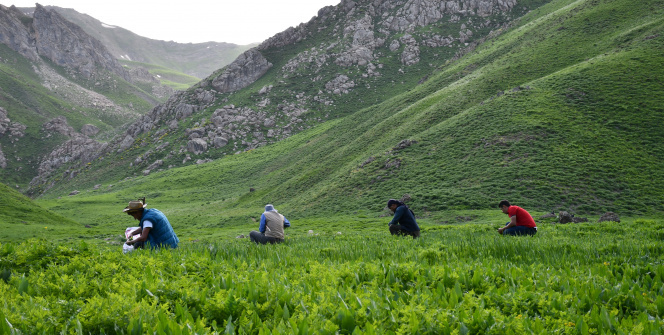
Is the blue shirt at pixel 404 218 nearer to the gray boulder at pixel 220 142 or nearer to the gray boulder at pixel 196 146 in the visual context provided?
the gray boulder at pixel 220 142

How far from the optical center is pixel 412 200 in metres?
38.7

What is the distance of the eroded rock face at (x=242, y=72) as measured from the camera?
13762 centimetres

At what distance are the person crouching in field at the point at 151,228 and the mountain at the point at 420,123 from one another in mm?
29589

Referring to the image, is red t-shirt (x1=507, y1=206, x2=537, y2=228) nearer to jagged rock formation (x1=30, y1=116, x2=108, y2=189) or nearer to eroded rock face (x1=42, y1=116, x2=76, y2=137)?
jagged rock formation (x1=30, y1=116, x2=108, y2=189)

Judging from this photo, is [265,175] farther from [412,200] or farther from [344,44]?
[344,44]

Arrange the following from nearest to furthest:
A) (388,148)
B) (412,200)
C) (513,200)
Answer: (513,200) < (412,200) < (388,148)

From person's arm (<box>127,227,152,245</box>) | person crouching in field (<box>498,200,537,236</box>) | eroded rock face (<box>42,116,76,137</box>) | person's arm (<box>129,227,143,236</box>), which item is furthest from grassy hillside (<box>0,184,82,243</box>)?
eroded rock face (<box>42,116,76,137</box>)

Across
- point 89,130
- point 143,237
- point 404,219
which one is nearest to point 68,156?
point 89,130

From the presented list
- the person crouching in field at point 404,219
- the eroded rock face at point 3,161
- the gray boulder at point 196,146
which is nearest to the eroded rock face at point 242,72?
the gray boulder at point 196,146

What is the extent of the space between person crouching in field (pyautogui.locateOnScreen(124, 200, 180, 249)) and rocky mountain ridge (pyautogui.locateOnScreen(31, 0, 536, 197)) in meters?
99.7

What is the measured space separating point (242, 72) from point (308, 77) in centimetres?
2888

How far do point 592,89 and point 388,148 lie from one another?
29.3 metres

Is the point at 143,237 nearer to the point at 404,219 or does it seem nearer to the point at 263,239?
the point at 263,239

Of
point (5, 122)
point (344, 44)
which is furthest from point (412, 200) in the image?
point (5, 122)
